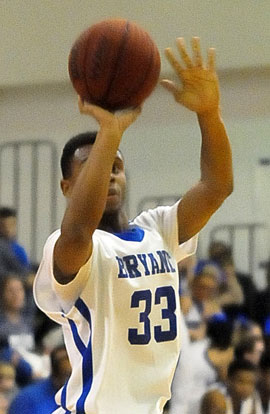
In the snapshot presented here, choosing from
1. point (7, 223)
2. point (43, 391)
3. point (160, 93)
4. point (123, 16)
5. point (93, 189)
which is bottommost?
point (43, 391)

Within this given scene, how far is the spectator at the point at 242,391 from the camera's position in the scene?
4688 mm

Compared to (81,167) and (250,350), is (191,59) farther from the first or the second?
(250,350)

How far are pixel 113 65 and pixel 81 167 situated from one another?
0.82 feet

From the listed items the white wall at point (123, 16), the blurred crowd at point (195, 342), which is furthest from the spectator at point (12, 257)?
the white wall at point (123, 16)

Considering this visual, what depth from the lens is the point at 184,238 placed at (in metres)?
2.22

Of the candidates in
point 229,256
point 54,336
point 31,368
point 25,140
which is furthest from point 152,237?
point 25,140

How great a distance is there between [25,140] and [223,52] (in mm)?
1381

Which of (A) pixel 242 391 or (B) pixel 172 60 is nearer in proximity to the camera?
(B) pixel 172 60

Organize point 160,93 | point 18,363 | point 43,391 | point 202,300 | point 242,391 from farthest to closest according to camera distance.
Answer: point 160,93 < point 202,300 < point 242,391 < point 18,363 < point 43,391

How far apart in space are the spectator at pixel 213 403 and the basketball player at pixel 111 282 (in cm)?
258

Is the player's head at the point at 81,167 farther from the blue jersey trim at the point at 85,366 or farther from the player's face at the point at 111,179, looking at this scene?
the blue jersey trim at the point at 85,366

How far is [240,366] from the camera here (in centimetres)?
482

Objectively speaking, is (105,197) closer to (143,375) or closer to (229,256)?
(143,375)

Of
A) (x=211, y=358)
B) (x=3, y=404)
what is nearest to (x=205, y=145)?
(x=3, y=404)
